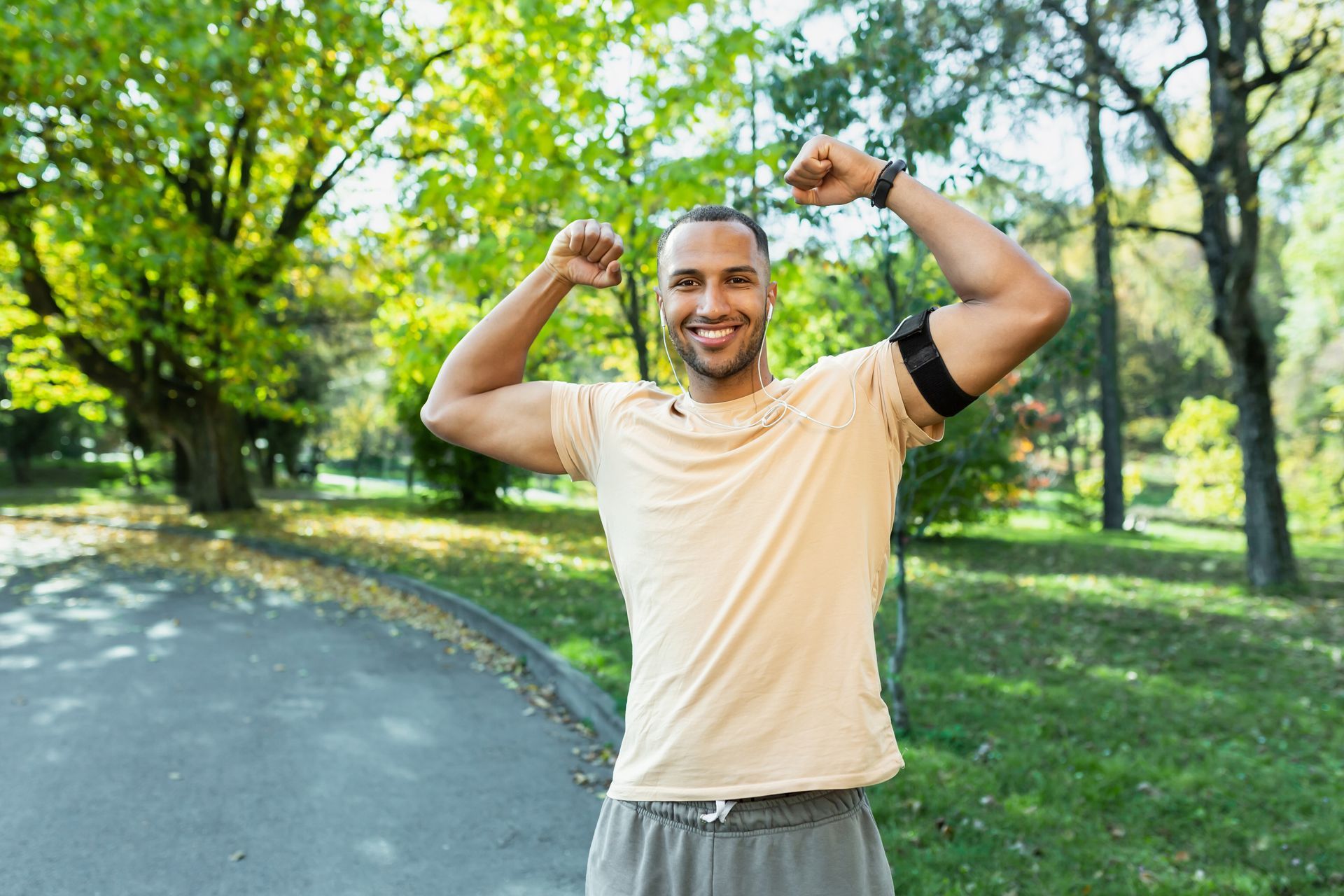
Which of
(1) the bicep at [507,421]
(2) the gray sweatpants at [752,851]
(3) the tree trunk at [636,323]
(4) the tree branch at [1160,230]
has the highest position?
(4) the tree branch at [1160,230]

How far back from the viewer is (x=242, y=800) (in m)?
4.96

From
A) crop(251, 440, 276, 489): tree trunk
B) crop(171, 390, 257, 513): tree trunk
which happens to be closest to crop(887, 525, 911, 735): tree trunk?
crop(171, 390, 257, 513): tree trunk

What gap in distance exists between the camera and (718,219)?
216 centimetres

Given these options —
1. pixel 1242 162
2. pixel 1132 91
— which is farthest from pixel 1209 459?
pixel 1132 91

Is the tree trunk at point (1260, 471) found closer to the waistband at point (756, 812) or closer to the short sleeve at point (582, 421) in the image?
the short sleeve at point (582, 421)

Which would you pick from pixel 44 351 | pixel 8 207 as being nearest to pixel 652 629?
pixel 8 207

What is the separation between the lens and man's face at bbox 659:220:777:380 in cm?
213

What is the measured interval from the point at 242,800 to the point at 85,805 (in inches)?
28.5

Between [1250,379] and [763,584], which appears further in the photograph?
[1250,379]

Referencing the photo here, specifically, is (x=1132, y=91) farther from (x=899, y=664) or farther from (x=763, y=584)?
(x=763, y=584)

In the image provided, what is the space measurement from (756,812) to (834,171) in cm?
135

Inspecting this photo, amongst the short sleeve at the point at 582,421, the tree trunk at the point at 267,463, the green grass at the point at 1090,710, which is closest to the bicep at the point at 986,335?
the short sleeve at the point at 582,421

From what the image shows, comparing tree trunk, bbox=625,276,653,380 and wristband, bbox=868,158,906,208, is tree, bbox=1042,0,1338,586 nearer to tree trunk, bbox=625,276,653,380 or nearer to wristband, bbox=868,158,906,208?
tree trunk, bbox=625,276,653,380

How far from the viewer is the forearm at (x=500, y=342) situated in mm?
2385
